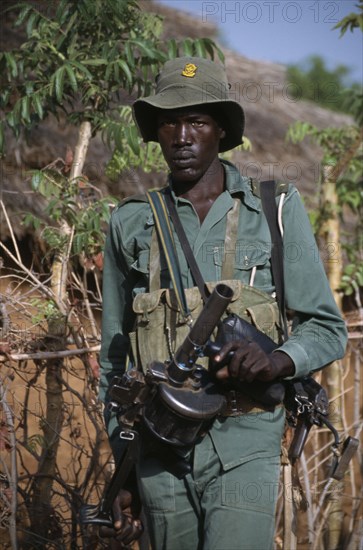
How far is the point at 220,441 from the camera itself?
102 inches

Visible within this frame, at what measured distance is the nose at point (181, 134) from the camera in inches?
110

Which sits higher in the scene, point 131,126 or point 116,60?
point 116,60

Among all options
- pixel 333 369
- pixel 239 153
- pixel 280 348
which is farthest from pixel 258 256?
pixel 239 153

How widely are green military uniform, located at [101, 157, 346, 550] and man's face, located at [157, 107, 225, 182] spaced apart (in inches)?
3.8

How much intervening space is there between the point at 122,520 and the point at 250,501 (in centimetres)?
46

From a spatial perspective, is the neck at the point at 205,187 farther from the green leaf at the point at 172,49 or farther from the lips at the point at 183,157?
the green leaf at the point at 172,49

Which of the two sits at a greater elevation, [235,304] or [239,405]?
[235,304]

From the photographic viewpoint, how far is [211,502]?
8.46ft

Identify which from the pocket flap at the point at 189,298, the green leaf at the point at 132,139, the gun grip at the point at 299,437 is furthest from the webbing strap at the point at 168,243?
the green leaf at the point at 132,139

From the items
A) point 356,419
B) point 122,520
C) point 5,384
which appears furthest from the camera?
point 356,419

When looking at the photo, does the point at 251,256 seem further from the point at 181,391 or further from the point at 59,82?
the point at 59,82

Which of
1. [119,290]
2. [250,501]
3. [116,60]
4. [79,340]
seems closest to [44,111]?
[116,60]

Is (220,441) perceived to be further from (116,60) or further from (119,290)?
(116,60)

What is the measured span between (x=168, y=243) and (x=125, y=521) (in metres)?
0.89
